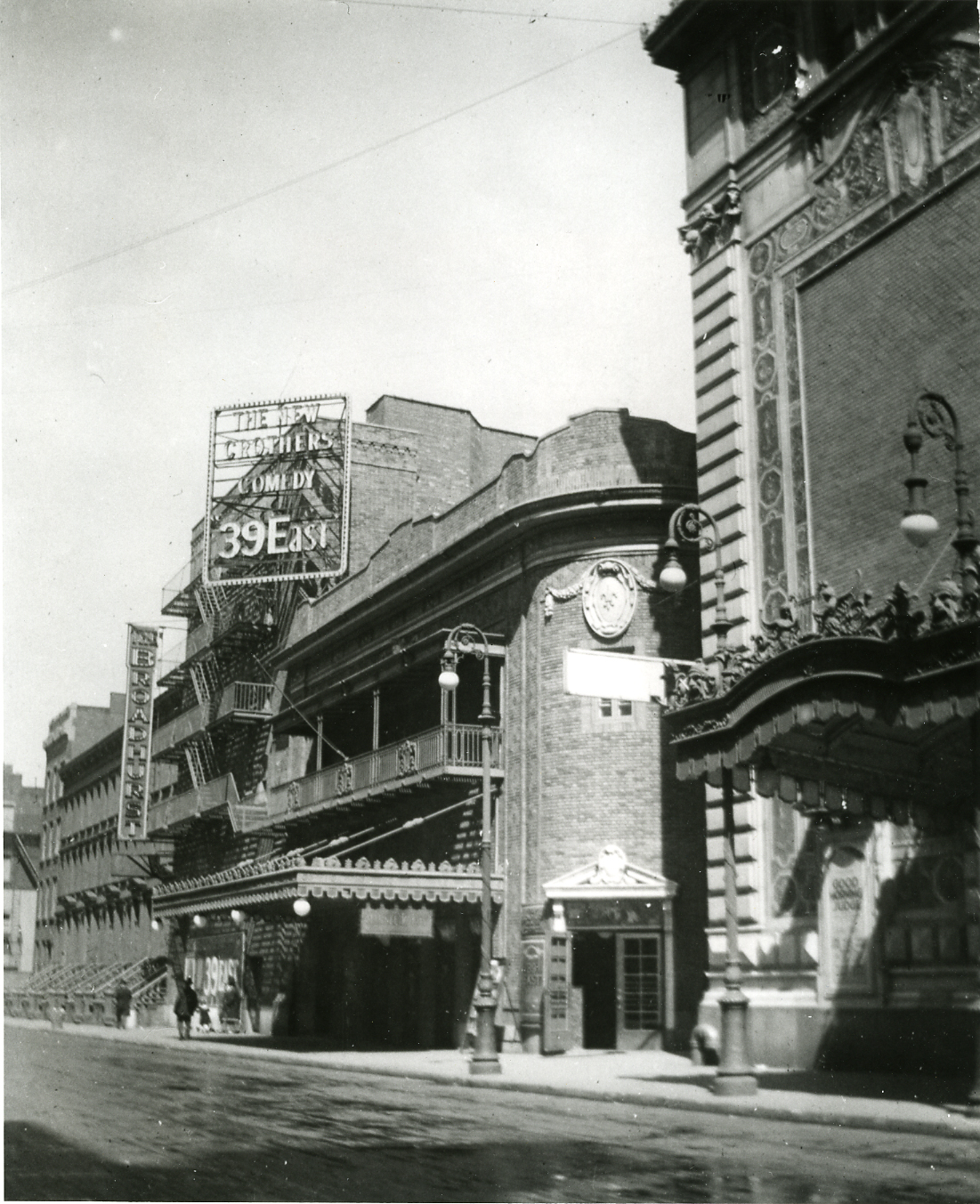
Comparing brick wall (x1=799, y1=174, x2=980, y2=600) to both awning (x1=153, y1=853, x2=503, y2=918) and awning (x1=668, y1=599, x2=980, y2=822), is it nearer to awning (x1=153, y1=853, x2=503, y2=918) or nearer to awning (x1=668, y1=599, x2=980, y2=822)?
awning (x1=668, y1=599, x2=980, y2=822)

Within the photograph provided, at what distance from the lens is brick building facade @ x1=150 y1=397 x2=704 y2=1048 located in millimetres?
26234

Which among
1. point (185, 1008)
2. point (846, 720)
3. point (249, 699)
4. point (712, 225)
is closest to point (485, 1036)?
point (846, 720)

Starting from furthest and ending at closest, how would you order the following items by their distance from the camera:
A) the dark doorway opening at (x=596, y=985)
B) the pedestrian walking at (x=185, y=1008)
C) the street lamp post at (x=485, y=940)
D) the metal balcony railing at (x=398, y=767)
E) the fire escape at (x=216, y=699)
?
the fire escape at (x=216, y=699) < the pedestrian walking at (x=185, y=1008) < the metal balcony railing at (x=398, y=767) < the dark doorway opening at (x=596, y=985) < the street lamp post at (x=485, y=940)

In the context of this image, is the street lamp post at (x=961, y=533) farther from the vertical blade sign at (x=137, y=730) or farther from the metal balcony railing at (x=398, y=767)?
the vertical blade sign at (x=137, y=730)

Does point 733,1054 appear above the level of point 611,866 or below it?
below

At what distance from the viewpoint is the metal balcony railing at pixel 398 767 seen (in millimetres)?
29328

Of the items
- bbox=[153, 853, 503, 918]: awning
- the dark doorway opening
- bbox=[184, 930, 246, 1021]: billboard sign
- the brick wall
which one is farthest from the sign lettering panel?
the brick wall

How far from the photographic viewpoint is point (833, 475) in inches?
810

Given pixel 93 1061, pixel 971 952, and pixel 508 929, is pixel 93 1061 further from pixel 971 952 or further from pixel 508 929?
pixel 971 952

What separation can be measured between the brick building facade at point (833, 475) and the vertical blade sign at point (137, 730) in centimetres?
3388

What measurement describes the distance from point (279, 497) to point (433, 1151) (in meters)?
33.5

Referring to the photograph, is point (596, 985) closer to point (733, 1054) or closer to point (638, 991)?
point (638, 991)

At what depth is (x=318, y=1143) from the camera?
12.5 meters

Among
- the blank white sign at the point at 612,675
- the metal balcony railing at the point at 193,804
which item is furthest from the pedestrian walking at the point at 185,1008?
the blank white sign at the point at 612,675
